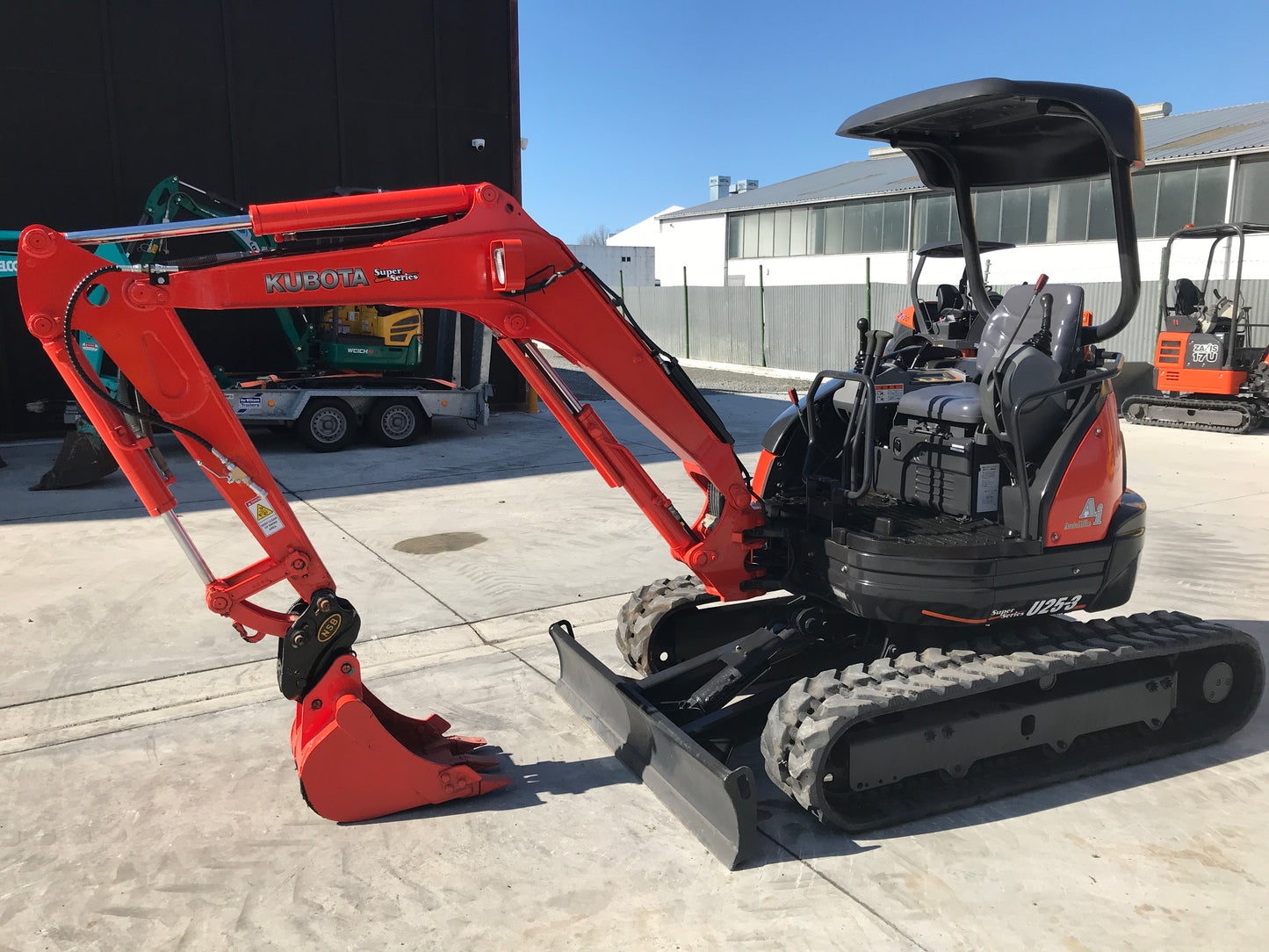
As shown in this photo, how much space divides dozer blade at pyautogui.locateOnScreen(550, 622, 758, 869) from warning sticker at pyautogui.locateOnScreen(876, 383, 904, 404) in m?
1.75

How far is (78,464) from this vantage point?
10.1m

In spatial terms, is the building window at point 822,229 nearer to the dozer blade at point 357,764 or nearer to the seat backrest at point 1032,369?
the seat backrest at point 1032,369

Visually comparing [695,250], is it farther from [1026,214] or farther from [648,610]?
[648,610]

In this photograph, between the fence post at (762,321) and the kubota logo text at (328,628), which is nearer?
the kubota logo text at (328,628)

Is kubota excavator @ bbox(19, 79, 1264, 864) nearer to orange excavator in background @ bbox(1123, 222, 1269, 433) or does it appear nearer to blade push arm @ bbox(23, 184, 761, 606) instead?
blade push arm @ bbox(23, 184, 761, 606)

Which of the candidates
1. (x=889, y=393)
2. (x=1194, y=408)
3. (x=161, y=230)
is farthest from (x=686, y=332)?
(x=161, y=230)

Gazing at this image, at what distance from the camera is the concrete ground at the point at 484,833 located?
319cm

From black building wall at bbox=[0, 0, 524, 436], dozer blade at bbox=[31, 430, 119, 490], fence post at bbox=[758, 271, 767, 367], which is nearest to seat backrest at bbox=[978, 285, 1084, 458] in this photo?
dozer blade at bbox=[31, 430, 119, 490]

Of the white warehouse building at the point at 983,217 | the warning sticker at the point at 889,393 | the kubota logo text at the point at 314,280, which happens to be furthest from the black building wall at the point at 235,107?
the warning sticker at the point at 889,393

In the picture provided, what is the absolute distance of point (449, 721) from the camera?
4695 mm

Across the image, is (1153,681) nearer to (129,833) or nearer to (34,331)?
(129,833)

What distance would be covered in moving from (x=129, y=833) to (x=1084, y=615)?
551 cm

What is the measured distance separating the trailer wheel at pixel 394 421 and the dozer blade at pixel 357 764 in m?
9.22

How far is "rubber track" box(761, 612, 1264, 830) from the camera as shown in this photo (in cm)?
361
